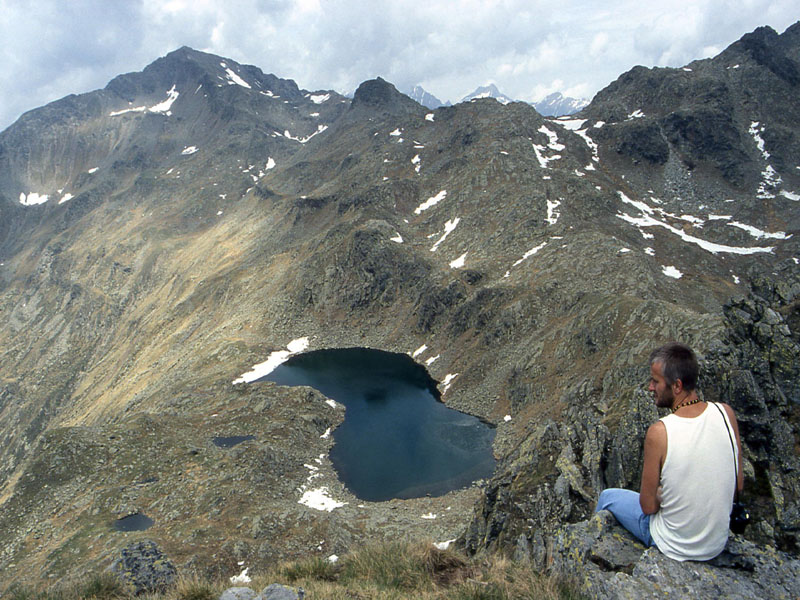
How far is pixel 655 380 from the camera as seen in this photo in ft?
17.4

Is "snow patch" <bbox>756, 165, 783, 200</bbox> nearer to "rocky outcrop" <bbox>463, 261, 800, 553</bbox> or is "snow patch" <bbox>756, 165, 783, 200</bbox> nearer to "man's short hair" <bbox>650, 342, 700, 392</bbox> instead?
"rocky outcrop" <bbox>463, 261, 800, 553</bbox>

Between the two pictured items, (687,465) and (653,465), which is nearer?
(687,465)

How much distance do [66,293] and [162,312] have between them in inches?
2683

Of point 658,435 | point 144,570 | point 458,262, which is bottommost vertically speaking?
point 144,570

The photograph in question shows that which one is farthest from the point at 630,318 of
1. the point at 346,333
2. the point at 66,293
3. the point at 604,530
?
the point at 66,293

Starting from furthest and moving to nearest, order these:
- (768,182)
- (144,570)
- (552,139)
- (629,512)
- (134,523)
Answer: (552,139), (768,182), (134,523), (144,570), (629,512)

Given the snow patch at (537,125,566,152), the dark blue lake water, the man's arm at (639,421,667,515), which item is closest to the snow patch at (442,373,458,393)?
the dark blue lake water

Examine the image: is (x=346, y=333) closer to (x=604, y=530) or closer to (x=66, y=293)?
(x=604, y=530)

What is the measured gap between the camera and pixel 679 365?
5.06 m

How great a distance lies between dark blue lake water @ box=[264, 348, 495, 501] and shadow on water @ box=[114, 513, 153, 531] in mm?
17432

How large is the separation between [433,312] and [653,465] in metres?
72.7

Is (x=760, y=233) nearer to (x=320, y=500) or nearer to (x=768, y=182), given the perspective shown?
(x=768, y=182)

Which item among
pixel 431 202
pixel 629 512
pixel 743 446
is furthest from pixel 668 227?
pixel 629 512

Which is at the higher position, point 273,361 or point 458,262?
point 458,262
